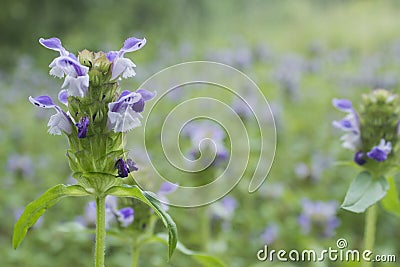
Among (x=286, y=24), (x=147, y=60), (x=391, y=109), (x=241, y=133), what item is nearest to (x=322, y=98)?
(x=241, y=133)

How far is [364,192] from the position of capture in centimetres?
117

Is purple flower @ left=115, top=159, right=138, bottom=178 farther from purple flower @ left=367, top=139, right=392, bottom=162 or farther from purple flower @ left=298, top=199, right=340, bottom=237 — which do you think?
purple flower @ left=298, top=199, right=340, bottom=237

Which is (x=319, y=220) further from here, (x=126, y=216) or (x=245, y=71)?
(x=245, y=71)

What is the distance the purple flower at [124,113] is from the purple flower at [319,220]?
1.27m

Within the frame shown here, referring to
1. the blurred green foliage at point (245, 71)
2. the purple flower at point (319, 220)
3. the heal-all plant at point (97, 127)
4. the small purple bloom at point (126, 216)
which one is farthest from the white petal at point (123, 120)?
the purple flower at point (319, 220)

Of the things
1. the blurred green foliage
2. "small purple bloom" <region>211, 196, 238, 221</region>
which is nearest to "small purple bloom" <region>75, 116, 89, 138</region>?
the blurred green foliage

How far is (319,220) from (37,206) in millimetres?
1333

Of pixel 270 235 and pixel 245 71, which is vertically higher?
pixel 245 71

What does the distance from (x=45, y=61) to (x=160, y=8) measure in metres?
1.49

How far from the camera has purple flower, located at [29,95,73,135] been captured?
92cm

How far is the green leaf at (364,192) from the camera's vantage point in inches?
42.8

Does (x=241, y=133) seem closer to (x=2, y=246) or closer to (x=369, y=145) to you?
(x=2, y=246)

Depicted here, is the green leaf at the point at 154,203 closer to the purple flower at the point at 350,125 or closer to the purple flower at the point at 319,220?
the purple flower at the point at 350,125

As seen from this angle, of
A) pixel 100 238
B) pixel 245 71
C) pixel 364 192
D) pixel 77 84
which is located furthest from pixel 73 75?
pixel 245 71
